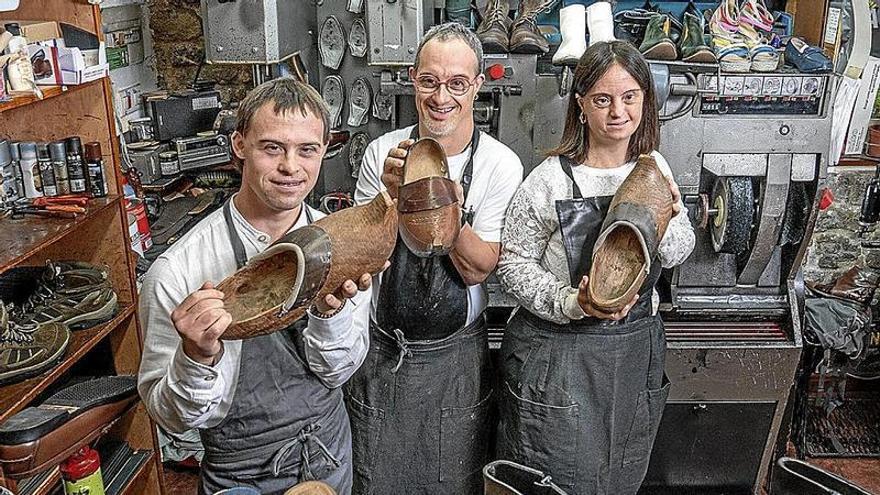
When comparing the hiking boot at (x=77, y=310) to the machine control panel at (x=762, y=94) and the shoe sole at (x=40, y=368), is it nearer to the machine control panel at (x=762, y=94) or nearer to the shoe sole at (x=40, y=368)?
the shoe sole at (x=40, y=368)

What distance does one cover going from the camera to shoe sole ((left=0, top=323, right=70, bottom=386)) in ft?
6.66

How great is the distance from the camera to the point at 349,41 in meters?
2.99

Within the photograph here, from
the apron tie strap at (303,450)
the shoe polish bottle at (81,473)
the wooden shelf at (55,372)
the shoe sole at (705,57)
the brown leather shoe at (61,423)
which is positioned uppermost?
the shoe sole at (705,57)

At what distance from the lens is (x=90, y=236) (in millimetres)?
2549

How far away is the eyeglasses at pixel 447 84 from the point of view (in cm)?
210

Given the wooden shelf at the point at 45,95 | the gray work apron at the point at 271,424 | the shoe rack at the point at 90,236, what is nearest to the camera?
the gray work apron at the point at 271,424

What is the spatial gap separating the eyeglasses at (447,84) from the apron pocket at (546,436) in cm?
82

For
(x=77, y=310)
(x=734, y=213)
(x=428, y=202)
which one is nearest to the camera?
(x=428, y=202)

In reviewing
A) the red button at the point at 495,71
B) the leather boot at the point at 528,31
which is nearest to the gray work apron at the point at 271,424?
the red button at the point at 495,71

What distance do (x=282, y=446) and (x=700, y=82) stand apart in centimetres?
167

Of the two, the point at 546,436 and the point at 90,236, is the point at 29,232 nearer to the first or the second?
the point at 90,236

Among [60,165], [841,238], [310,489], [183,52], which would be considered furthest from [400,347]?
[841,238]

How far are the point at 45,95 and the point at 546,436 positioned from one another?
63.0 inches

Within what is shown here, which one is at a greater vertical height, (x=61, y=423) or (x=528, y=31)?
(x=528, y=31)
